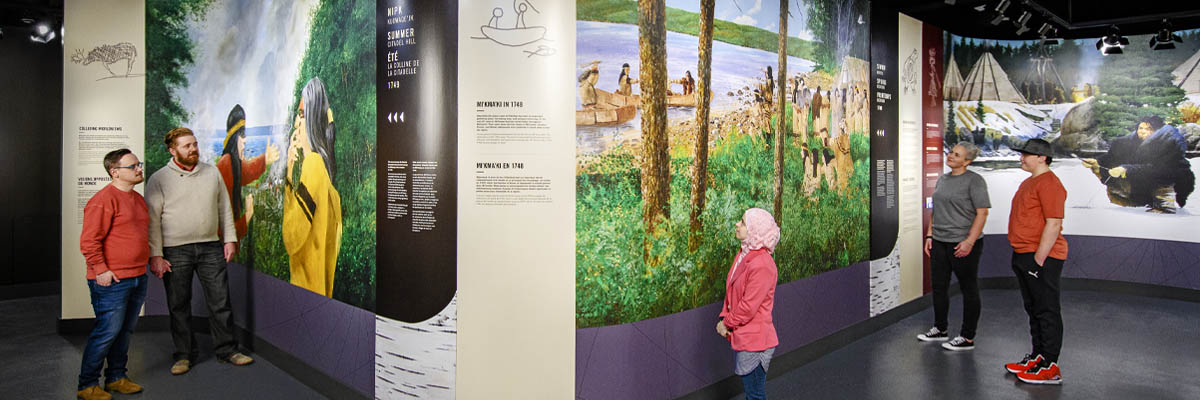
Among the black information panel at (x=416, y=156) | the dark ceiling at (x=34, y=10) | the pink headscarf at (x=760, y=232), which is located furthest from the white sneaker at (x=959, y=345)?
the dark ceiling at (x=34, y=10)

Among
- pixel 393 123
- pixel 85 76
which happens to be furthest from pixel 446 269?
pixel 85 76

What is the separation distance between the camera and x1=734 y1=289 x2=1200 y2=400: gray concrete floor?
423 centimetres

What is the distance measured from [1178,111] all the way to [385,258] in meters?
8.12

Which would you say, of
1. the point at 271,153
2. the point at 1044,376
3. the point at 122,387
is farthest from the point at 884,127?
the point at 122,387

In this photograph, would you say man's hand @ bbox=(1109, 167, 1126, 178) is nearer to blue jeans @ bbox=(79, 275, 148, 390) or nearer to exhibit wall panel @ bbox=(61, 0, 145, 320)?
blue jeans @ bbox=(79, 275, 148, 390)

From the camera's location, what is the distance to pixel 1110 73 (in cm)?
752

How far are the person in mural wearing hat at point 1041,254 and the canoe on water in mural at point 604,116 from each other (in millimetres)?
2764

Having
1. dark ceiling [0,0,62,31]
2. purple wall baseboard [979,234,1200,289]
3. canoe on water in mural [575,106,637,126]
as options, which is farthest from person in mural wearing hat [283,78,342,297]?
purple wall baseboard [979,234,1200,289]

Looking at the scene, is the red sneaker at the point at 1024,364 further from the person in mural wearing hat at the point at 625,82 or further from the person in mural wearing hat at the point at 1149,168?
the person in mural wearing hat at the point at 1149,168

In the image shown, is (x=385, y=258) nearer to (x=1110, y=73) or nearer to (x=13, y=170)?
(x=13, y=170)

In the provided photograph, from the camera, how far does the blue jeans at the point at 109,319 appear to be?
13.1 feet

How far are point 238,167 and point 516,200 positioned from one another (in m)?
3.07

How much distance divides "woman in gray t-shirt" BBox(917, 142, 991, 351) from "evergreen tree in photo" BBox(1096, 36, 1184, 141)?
11.6 ft

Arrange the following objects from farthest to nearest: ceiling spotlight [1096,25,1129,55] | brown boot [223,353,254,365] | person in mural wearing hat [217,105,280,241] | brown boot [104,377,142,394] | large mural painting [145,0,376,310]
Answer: ceiling spotlight [1096,25,1129,55] < person in mural wearing hat [217,105,280,241] < brown boot [223,353,254,365] < brown boot [104,377,142,394] < large mural painting [145,0,376,310]
